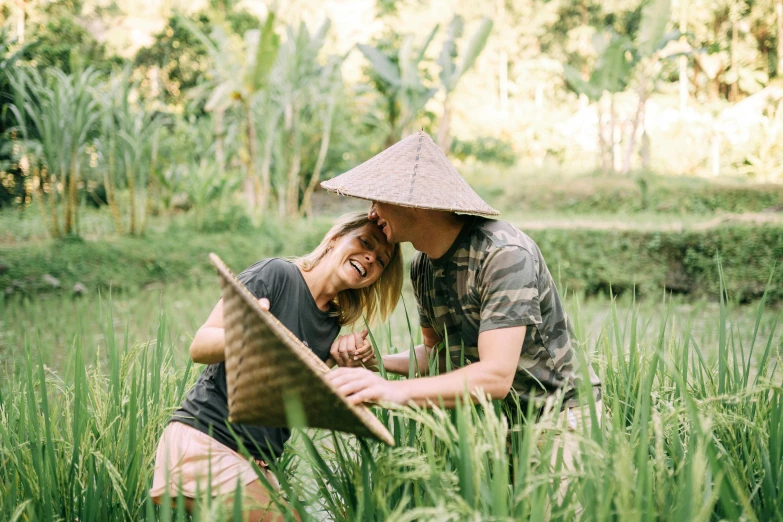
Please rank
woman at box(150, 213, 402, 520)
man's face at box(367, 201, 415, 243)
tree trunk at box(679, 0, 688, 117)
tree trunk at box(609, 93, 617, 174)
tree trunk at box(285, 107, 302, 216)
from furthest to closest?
tree trunk at box(679, 0, 688, 117), tree trunk at box(609, 93, 617, 174), tree trunk at box(285, 107, 302, 216), man's face at box(367, 201, 415, 243), woman at box(150, 213, 402, 520)

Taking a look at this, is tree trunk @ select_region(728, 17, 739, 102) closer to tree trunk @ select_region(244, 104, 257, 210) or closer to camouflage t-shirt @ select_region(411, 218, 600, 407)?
tree trunk @ select_region(244, 104, 257, 210)

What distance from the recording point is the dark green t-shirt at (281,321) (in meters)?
1.56

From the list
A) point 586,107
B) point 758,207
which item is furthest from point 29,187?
point 586,107

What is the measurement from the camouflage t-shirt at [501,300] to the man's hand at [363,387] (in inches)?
12.3

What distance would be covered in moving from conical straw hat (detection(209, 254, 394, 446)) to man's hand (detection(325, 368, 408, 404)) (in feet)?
0.18

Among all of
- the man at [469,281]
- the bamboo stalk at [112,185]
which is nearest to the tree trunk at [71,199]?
the bamboo stalk at [112,185]

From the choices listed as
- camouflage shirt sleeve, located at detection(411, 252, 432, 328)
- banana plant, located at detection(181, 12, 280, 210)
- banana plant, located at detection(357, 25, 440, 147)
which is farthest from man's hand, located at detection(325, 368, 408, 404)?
banana plant, located at detection(357, 25, 440, 147)

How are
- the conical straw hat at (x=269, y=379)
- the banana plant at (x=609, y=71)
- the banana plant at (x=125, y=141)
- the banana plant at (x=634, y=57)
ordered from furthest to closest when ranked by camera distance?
1. the banana plant at (x=609, y=71)
2. the banana plant at (x=634, y=57)
3. the banana plant at (x=125, y=141)
4. the conical straw hat at (x=269, y=379)

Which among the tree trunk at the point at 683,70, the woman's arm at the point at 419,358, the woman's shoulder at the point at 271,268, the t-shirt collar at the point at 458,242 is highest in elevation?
the tree trunk at the point at 683,70

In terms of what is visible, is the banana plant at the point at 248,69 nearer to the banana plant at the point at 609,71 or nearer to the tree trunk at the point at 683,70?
the banana plant at the point at 609,71

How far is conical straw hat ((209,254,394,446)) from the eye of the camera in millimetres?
1000

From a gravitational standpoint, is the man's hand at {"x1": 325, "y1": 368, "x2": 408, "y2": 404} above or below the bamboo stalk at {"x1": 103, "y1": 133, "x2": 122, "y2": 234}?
below

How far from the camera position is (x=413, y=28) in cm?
1917

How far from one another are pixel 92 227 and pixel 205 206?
Result: 133 centimetres
